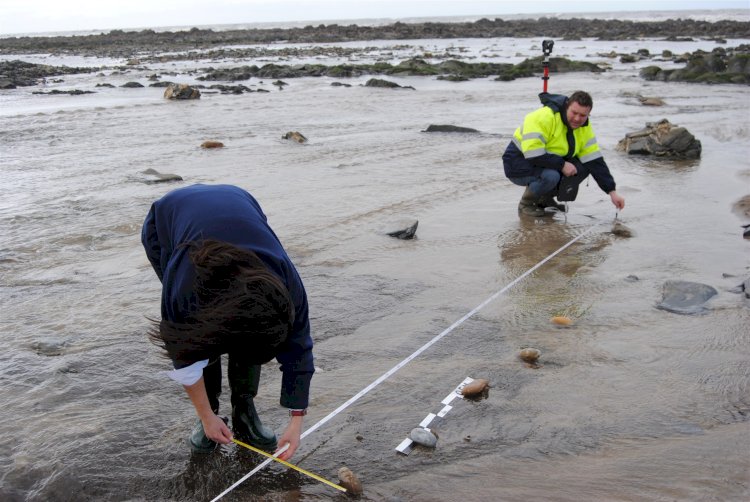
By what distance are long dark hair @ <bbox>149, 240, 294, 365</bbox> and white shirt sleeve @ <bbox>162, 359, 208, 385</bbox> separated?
0.13 m

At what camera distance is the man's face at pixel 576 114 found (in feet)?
21.1

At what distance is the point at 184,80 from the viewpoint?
26109mm

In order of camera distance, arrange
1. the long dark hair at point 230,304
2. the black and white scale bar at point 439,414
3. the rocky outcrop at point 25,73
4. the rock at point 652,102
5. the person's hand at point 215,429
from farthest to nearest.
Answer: the rocky outcrop at point 25,73 < the rock at point 652,102 < the black and white scale bar at point 439,414 < the person's hand at point 215,429 < the long dark hair at point 230,304

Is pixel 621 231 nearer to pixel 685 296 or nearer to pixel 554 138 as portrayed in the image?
pixel 554 138

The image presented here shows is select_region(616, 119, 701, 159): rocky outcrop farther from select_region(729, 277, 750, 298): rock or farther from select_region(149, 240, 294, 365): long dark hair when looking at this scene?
select_region(149, 240, 294, 365): long dark hair

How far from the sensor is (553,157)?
6.89 metres

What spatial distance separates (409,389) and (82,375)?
1808 mm

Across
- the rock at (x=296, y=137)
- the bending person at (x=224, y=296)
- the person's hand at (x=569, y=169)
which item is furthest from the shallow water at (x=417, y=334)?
the rock at (x=296, y=137)

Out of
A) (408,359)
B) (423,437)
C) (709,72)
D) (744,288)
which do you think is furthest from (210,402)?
(709,72)

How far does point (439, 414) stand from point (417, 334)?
3.29 ft

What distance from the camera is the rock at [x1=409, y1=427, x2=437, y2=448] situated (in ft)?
10.3

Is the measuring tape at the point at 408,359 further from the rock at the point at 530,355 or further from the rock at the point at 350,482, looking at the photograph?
the rock at the point at 530,355

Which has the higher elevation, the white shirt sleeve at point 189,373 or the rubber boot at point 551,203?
the white shirt sleeve at point 189,373

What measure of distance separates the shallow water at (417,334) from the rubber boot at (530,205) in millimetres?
241
